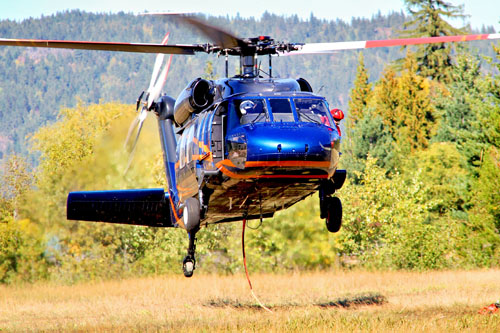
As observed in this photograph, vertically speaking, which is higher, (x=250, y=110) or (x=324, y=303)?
(x=250, y=110)

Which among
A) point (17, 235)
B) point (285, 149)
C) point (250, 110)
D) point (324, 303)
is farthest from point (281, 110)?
point (17, 235)

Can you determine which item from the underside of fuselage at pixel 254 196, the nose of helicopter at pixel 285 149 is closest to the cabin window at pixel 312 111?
the nose of helicopter at pixel 285 149

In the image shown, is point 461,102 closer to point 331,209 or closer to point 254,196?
point 331,209

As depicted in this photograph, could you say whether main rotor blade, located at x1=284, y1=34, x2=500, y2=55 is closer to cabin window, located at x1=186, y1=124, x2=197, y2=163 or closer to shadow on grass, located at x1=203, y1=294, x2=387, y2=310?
cabin window, located at x1=186, y1=124, x2=197, y2=163

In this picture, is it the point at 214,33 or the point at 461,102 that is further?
the point at 461,102

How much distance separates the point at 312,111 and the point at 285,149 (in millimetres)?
1293

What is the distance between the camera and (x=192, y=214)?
48.3ft

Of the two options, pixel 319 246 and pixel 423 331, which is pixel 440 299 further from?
pixel 319 246

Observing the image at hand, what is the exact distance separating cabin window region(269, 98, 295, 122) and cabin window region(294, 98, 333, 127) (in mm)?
167

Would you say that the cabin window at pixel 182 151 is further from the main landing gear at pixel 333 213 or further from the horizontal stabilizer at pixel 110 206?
the main landing gear at pixel 333 213

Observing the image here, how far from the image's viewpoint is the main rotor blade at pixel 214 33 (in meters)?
12.3

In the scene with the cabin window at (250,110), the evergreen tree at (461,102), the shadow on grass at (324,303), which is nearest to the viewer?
the cabin window at (250,110)

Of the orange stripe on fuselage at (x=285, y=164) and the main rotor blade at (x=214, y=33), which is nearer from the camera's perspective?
the main rotor blade at (x=214, y=33)

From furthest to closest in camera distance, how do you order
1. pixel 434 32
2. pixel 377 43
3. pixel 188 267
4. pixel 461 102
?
pixel 434 32, pixel 461 102, pixel 188 267, pixel 377 43
